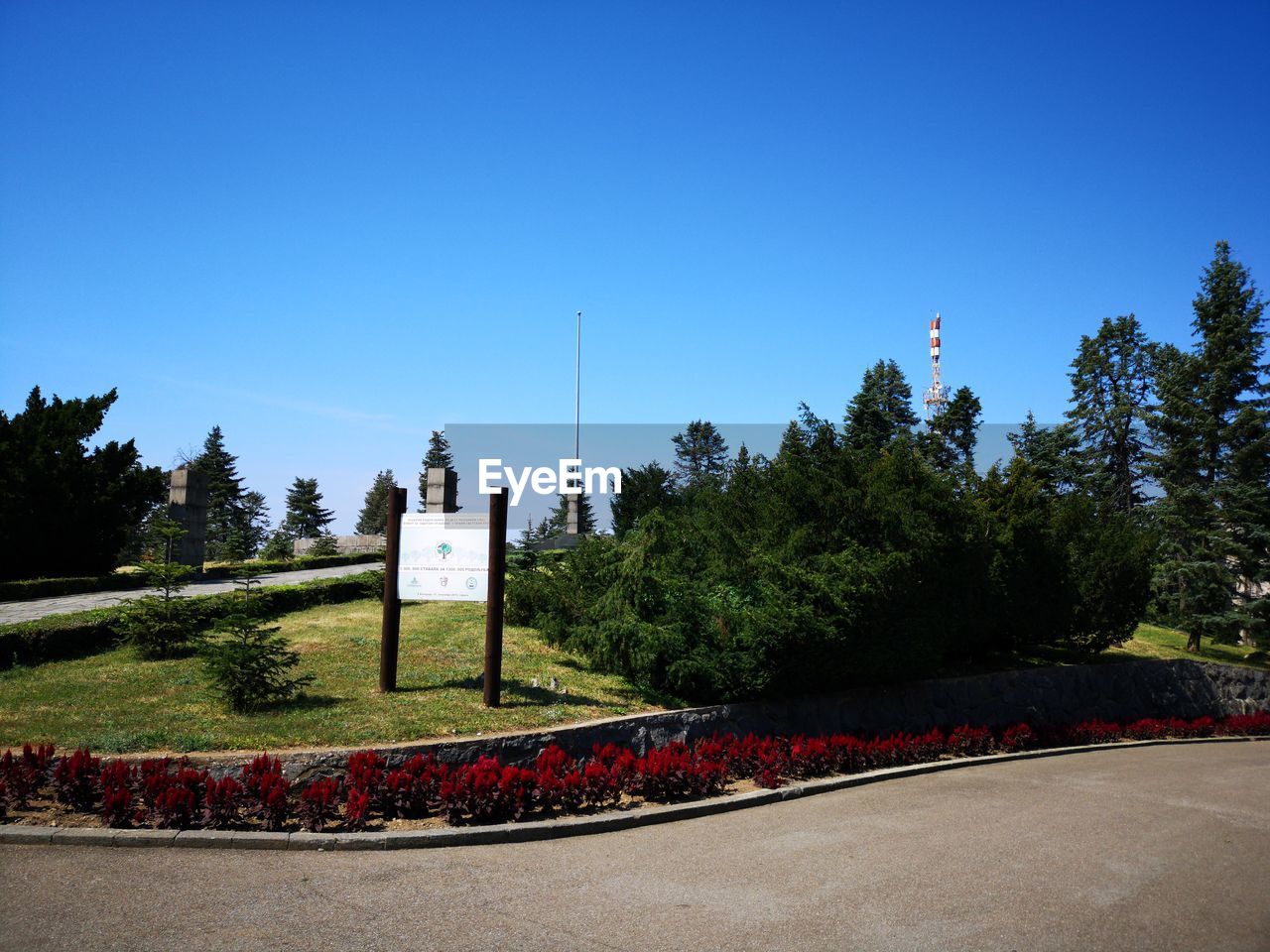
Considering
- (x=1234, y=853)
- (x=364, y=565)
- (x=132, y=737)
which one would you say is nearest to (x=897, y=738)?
(x=1234, y=853)

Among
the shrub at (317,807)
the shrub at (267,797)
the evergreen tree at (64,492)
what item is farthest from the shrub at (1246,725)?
the evergreen tree at (64,492)

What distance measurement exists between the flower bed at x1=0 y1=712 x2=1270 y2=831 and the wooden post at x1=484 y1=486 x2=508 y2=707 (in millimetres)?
1519

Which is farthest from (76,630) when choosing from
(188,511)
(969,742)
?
(969,742)

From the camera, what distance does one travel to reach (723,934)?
5.37m

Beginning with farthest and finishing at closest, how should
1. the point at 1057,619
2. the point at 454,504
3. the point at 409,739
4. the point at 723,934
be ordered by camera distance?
the point at 454,504 → the point at 1057,619 → the point at 409,739 → the point at 723,934

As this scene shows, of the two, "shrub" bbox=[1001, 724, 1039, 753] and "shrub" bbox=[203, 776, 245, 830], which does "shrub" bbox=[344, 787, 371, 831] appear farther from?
"shrub" bbox=[1001, 724, 1039, 753]

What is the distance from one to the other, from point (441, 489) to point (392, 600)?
26.9 feet

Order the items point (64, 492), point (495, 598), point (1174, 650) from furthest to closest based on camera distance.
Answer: point (1174, 650)
point (64, 492)
point (495, 598)

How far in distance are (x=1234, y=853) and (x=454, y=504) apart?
16.1m

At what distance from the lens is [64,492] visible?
1997 centimetres

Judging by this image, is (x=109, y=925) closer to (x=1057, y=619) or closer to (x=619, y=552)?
(x=619, y=552)

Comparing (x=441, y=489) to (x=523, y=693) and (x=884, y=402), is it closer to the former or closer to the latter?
(x=523, y=693)

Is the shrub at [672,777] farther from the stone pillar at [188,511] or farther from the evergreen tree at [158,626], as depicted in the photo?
the stone pillar at [188,511]

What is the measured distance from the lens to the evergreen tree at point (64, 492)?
63.5ft
